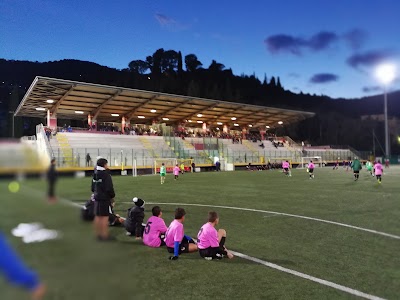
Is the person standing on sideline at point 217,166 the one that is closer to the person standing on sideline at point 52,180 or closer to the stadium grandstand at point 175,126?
the stadium grandstand at point 175,126

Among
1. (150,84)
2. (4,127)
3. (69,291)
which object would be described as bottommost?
(69,291)

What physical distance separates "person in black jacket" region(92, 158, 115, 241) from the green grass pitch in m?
0.03

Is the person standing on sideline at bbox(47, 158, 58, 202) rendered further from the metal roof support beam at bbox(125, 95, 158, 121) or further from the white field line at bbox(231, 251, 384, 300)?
the metal roof support beam at bbox(125, 95, 158, 121)

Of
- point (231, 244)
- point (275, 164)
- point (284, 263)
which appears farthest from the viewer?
point (275, 164)

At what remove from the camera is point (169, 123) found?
5812 centimetres

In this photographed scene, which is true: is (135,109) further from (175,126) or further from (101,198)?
(101,198)

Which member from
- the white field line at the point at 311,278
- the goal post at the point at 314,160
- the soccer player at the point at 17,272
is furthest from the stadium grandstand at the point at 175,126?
the soccer player at the point at 17,272

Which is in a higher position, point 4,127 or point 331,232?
point 4,127

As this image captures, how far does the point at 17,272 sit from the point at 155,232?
6.07 metres

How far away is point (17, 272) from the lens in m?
0.72

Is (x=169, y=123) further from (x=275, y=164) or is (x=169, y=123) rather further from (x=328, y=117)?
(x=328, y=117)

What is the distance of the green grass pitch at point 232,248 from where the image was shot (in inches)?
30.5

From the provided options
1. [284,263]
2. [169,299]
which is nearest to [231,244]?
[284,263]

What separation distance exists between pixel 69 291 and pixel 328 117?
133 meters
